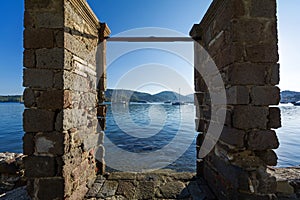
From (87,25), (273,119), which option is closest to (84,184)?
(87,25)

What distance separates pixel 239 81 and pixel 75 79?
7.53 feet

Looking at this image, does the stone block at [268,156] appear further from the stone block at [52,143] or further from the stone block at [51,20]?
the stone block at [51,20]

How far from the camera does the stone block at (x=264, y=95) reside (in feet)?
7.18

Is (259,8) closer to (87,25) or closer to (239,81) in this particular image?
(239,81)

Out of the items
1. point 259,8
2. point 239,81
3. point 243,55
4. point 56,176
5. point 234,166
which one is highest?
point 259,8

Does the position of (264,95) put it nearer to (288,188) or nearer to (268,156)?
(268,156)

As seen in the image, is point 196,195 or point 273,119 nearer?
Result: point 273,119

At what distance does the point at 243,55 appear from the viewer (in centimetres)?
220

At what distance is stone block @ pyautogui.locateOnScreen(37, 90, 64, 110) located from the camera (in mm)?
2293

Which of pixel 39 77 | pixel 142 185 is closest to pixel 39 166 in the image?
pixel 39 77

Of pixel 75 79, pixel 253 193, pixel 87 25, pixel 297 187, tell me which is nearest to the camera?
pixel 253 193

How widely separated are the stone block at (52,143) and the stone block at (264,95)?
252 centimetres

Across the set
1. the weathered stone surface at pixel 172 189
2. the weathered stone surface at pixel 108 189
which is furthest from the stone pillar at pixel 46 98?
the weathered stone surface at pixel 172 189

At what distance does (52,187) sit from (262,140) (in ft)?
9.11
